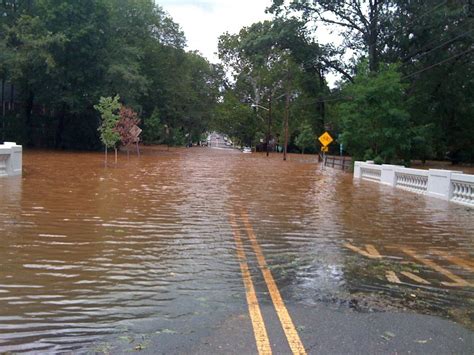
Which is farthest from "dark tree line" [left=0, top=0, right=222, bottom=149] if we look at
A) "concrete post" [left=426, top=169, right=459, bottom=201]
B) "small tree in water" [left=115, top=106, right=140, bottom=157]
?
"concrete post" [left=426, top=169, right=459, bottom=201]

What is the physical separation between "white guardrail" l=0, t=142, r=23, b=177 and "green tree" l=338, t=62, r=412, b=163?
21.1m

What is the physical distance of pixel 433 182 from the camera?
59.7 ft

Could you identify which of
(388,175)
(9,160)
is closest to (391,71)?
(388,175)

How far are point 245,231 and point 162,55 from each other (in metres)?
61.7

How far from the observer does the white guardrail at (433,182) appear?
1578 centimetres

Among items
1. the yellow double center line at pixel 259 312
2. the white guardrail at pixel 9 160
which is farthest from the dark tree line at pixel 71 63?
the yellow double center line at pixel 259 312

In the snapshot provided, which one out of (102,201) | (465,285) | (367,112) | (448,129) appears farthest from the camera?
(448,129)

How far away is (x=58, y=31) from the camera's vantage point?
46.2 metres

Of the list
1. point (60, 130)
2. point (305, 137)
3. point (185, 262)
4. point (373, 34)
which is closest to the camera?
point (185, 262)

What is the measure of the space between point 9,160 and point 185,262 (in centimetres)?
1385

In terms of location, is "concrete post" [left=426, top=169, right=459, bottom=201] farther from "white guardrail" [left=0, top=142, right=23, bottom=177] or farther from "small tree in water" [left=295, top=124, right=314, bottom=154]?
"small tree in water" [left=295, top=124, right=314, bottom=154]

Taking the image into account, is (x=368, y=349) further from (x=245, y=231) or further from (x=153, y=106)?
(x=153, y=106)

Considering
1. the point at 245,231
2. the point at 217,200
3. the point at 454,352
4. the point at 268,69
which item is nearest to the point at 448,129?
the point at 268,69

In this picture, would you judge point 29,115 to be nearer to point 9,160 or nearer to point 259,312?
point 9,160
